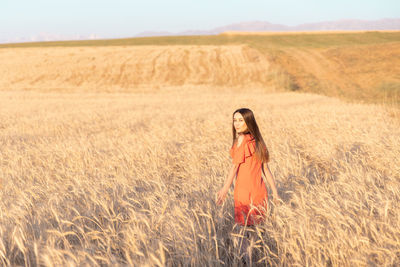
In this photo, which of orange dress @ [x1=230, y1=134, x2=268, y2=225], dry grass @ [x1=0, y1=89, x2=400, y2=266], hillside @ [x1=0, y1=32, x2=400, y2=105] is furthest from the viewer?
hillside @ [x1=0, y1=32, x2=400, y2=105]

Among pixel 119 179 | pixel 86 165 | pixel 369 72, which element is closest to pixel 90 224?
pixel 119 179

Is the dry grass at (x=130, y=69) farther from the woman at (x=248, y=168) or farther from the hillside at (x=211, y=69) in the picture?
the woman at (x=248, y=168)

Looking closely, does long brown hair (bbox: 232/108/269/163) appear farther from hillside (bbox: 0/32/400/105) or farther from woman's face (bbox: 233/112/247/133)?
hillside (bbox: 0/32/400/105)

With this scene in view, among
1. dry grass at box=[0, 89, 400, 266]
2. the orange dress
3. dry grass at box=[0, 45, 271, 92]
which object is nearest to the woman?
the orange dress

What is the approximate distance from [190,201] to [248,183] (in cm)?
86

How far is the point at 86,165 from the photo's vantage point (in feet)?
16.7

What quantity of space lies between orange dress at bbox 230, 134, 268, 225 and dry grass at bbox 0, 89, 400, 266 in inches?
6.9

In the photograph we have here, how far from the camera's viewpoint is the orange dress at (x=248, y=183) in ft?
9.73

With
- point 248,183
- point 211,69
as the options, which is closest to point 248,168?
point 248,183

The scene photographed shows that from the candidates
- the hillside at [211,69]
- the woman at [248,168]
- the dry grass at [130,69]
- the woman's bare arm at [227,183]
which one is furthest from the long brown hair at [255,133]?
the dry grass at [130,69]

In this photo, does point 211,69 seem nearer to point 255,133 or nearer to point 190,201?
point 190,201

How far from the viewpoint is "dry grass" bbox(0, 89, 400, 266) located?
2.36 m

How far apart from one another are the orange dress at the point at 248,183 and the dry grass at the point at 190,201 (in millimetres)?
175

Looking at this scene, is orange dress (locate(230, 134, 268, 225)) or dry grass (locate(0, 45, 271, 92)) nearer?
Answer: orange dress (locate(230, 134, 268, 225))
